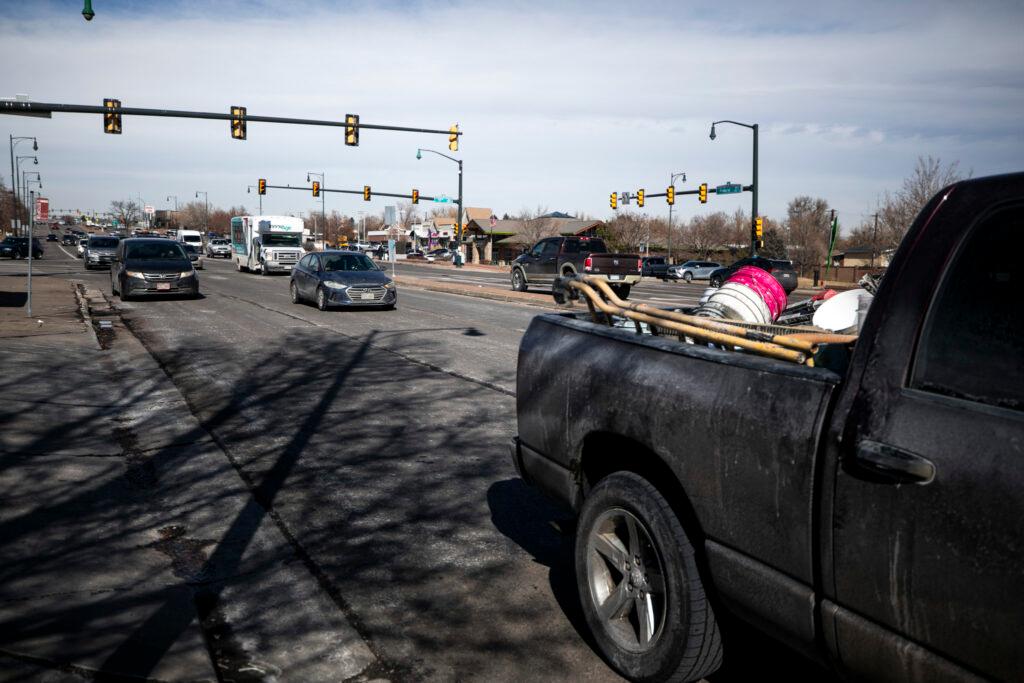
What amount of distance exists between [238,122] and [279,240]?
38.1ft

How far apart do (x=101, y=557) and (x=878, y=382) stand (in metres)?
4.24

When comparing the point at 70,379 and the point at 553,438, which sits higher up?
the point at 553,438

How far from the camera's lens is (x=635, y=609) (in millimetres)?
3303

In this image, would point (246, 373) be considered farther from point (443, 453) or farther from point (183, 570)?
point (183, 570)

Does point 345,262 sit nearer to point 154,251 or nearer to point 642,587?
point 154,251

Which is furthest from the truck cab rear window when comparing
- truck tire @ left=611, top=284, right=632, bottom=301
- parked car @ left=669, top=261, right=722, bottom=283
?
parked car @ left=669, top=261, right=722, bottom=283

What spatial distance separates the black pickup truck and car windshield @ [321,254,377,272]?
17.6 meters

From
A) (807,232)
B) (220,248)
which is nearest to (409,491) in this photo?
(220,248)

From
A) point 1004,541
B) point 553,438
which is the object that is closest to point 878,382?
point 1004,541

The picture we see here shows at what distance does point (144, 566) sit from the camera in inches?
176

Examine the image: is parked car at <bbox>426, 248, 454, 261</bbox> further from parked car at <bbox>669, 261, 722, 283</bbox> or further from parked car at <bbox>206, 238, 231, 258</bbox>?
parked car at <bbox>669, 261, 722, 283</bbox>

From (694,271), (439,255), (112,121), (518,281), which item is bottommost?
(518,281)

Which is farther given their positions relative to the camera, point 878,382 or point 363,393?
point 363,393

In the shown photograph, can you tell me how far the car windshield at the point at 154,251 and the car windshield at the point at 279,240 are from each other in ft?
55.9
